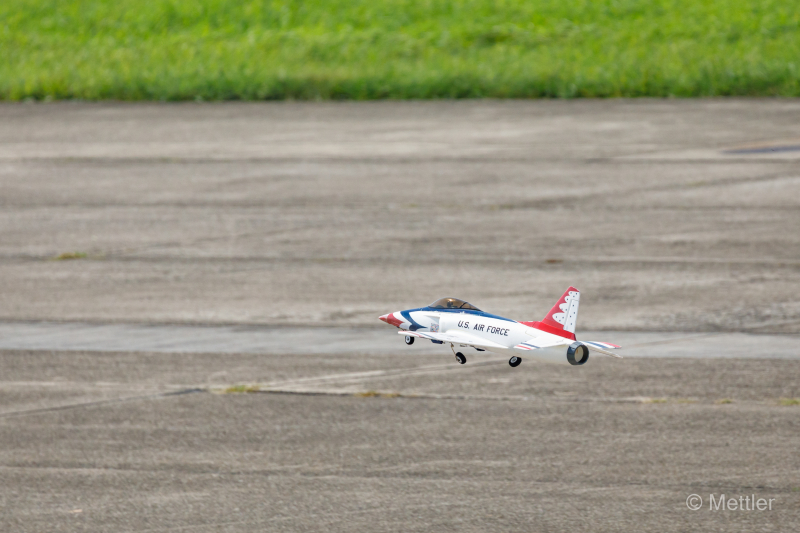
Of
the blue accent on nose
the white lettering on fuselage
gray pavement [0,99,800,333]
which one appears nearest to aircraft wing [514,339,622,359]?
the white lettering on fuselage

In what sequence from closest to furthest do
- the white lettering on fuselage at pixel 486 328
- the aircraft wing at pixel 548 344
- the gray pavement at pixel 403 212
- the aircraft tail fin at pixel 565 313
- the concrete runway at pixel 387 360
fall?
1. the aircraft wing at pixel 548 344
2. the aircraft tail fin at pixel 565 313
3. the white lettering on fuselage at pixel 486 328
4. the concrete runway at pixel 387 360
5. the gray pavement at pixel 403 212

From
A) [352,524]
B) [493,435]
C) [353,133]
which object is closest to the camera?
[352,524]

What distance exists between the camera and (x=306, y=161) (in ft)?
367

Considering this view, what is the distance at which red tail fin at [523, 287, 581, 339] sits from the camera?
392cm

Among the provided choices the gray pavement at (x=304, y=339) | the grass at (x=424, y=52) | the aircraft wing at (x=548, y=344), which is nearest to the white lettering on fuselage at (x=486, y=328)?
the aircraft wing at (x=548, y=344)

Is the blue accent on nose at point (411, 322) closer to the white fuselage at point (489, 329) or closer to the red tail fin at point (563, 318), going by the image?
the white fuselage at point (489, 329)

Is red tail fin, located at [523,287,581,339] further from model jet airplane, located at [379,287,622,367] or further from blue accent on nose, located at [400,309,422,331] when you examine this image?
blue accent on nose, located at [400,309,422,331]

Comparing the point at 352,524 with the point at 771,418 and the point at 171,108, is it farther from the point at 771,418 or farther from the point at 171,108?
the point at 171,108

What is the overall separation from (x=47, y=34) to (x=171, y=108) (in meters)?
29.2

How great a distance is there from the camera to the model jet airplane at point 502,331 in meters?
3.84

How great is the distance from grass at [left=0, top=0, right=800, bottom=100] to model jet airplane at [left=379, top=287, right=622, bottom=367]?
130339 mm

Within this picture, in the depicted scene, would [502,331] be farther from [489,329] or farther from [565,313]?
[565,313]

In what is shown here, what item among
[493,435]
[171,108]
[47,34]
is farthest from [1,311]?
[47,34]

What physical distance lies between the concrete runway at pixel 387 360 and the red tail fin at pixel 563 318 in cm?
5057
